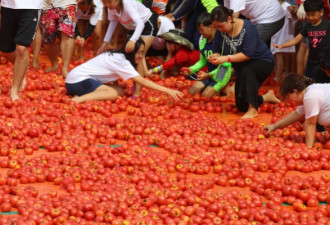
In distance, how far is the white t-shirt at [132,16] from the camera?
927 cm

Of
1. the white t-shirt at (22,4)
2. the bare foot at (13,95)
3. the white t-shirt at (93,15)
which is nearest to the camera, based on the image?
the white t-shirt at (22,4)

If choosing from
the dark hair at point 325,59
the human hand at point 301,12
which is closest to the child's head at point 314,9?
the human hand at point 301,12

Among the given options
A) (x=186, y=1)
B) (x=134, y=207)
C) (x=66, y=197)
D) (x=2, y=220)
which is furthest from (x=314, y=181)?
(x=186, y=1)

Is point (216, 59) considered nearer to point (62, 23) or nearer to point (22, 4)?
point (22, 4)

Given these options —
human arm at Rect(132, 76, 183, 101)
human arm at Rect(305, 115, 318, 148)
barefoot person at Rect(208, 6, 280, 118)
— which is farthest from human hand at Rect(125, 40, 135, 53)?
human arm at Rect(305, 115, 318, 148)

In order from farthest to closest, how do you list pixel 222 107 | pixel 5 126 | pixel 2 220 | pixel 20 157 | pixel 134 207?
pixel 222 107, pixel 5 126, pixel 20 157, pixel 134 207, pixel 2 220

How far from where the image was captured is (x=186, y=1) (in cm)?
1050

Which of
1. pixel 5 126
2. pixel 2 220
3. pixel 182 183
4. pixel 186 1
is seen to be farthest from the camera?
pixel 186 1

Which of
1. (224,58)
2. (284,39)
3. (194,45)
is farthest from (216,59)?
(284,39)

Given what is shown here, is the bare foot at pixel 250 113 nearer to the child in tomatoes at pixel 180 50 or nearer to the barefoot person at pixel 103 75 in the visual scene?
the barefoot person at pixel 103 75

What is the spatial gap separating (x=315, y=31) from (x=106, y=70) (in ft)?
9.74

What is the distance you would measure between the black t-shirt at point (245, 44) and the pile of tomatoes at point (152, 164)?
76 cm

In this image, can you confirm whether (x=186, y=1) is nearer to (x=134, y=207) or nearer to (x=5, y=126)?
(x=5, y=126)

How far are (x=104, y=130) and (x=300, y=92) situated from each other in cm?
232
